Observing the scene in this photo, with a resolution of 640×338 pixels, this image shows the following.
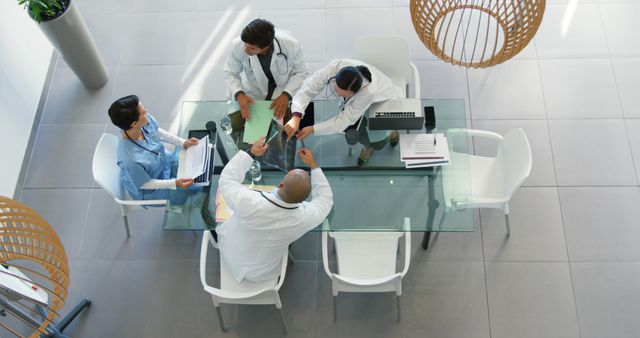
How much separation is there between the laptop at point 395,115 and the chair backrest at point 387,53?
0.61 metres

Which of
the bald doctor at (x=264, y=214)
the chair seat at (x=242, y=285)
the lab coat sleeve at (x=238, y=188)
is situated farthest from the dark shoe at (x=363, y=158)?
the chair seat at (x=242, y=285)

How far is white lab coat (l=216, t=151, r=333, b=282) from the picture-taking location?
293 cm

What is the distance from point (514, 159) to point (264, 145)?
5.75 ft

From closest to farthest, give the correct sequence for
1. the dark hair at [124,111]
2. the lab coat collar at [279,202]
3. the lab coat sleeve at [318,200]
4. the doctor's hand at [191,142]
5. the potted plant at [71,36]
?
the lab coat collar at [279,202] < the lab coat sleeve at [318,200] < the dark hair at [124,111] < the doctor's hand at [191,142] < the potted plant at [71,36]

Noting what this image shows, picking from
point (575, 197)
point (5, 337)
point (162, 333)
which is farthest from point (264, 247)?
point (575, 197)

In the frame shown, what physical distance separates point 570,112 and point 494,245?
59.8 inches

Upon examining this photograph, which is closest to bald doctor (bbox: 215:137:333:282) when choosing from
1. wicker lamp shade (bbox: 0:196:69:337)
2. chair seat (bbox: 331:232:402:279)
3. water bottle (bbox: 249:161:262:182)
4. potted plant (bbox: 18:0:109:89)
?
water bottle (bbox: 249:161:262:182)

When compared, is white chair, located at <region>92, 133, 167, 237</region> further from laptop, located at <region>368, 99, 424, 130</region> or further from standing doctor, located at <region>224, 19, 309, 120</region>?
laptop, located at <region>368, 99, 424, 130</region>

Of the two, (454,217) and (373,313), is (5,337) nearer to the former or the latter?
(373,313)

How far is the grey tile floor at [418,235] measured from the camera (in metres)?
3.78

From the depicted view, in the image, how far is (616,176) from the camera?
4219 millimetres

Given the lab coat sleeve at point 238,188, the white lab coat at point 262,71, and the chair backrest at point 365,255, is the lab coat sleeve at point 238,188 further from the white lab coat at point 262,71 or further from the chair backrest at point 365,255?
the white lab coat at point 262,71

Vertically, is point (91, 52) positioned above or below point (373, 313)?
above

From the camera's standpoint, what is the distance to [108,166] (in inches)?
138
